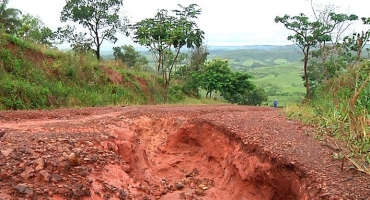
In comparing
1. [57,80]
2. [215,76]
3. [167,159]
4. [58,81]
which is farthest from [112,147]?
[215,76]

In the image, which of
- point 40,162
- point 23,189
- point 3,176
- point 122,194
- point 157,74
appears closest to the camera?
point 23,189

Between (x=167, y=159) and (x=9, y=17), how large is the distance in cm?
1692

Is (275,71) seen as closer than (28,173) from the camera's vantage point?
No

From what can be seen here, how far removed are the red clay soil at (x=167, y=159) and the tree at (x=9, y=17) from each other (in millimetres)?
13339

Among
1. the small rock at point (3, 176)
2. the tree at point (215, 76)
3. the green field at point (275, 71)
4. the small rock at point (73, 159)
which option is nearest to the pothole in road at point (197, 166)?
the small rock at point (73, 159)

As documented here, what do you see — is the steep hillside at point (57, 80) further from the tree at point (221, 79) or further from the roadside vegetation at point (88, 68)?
the tree at point (221, 79)

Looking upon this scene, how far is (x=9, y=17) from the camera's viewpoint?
1981 centimetres

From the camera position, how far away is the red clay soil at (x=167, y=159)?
3.73m

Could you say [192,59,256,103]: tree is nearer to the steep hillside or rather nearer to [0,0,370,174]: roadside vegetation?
[0,0,370,174]: roadside vegetation

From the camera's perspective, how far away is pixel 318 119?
6172 millimetres

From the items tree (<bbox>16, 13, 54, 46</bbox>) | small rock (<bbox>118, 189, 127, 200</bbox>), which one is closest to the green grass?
tree (<bbox>16, 13, 54, 46</bbox>)

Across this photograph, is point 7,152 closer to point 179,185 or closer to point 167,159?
point 179,185

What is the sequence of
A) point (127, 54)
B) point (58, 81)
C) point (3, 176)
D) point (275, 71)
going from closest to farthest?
point (3, 176), point (58, 81), point (127, 54), point (275, 71)

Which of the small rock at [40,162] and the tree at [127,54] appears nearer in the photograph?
the small rock at [40,162]
